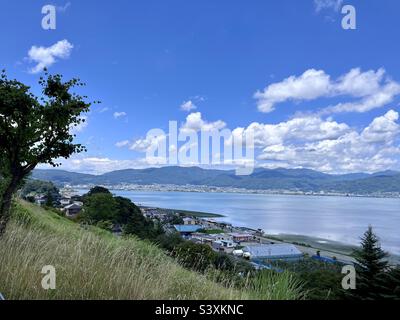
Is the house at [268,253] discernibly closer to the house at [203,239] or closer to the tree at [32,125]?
the house at [203,239]

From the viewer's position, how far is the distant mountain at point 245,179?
31359 mm

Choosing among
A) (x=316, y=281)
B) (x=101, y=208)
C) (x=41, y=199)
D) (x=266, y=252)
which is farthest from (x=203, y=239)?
(x=41, y=199)

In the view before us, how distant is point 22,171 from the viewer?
227 inches

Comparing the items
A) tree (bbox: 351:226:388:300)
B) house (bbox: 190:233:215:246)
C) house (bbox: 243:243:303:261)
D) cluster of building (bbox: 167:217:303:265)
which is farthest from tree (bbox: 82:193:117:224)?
tree (bbox: 351:226:388:300)

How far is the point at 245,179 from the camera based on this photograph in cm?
5128

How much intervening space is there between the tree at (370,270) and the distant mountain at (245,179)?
6198 millimetres

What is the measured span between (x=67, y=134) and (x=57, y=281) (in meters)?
3.27

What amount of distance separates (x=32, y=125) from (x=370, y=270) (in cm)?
1447

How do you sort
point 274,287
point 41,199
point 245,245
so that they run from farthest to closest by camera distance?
point 41,199
point 245,245
point 274,287

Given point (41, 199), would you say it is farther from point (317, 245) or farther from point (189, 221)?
point (317, 245)

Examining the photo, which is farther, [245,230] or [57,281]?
[245,230]

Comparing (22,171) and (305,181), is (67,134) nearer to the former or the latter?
(22,171)
